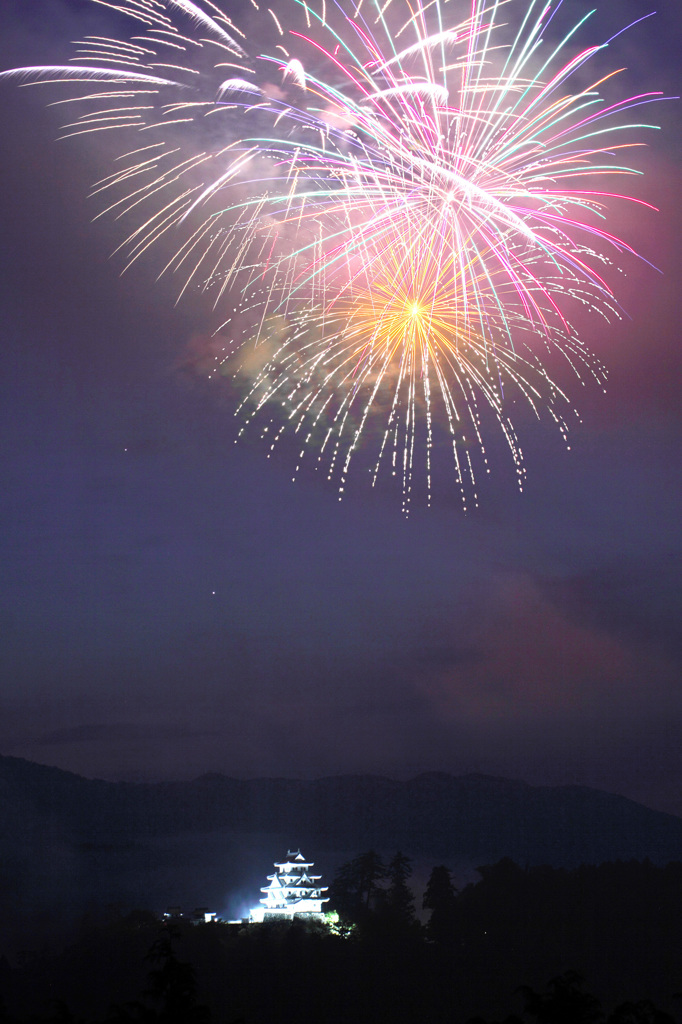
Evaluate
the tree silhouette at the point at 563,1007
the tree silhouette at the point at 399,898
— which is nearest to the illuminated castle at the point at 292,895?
the tree silhouette at the point at 399,898

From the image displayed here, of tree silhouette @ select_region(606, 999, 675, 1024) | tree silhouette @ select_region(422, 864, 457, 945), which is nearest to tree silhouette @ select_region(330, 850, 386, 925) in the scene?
tree silhouette @ select_region(422, 864, 457, 945)

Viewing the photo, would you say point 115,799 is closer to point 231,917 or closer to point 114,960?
point 231,917

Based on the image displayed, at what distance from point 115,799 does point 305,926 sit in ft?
424

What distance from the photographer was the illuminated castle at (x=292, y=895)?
54000 mm

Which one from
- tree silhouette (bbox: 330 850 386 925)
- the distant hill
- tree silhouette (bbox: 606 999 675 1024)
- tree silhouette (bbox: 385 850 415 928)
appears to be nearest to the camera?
tree silhouette (bbox: 606 999 675 1024)

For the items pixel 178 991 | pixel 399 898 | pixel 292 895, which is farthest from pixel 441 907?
pixel 178 991

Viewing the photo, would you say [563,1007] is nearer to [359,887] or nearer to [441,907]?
[441,907]

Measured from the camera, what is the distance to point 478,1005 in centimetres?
4347

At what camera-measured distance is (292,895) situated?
180ft

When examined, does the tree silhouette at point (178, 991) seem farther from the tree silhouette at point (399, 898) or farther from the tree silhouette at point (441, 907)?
the tree silhouette at point (399, 898)

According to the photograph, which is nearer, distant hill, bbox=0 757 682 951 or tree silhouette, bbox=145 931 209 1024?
tree silhouette, bbox=145 931 209 1024

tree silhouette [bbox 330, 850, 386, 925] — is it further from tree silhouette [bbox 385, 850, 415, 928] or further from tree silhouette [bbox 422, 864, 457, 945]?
tree silhouette [bbox 422, 864, 457, 945]

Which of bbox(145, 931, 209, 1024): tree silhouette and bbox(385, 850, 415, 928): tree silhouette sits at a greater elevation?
bbox(385, 850, 415, 928): tree silhouette

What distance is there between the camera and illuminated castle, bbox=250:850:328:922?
54000 mm
